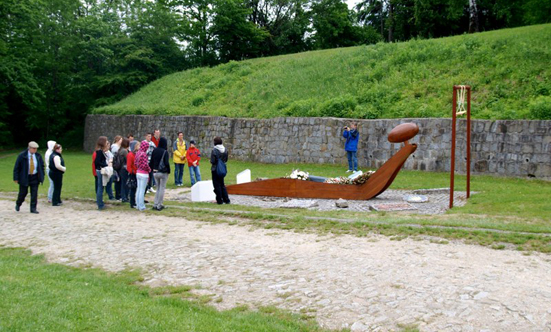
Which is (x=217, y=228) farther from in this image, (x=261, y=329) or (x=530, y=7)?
(x=530, y=7)

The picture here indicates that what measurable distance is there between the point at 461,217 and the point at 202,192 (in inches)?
242

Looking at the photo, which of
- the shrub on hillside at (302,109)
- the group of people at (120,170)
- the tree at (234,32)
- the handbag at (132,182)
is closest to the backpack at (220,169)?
the group of people at (120,170)

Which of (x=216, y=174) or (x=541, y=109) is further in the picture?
(x=541, y=109)

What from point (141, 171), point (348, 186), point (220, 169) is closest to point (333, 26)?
point (348, 186)

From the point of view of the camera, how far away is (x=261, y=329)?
4.58 m

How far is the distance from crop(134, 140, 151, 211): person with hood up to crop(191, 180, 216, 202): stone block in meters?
1.58

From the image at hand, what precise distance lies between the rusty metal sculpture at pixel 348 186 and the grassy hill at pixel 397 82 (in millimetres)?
6125

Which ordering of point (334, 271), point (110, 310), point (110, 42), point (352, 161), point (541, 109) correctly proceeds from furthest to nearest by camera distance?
point (110, 42) → point (352, 161) → point (541, 109) → point (334, 271) → point (110, 310)

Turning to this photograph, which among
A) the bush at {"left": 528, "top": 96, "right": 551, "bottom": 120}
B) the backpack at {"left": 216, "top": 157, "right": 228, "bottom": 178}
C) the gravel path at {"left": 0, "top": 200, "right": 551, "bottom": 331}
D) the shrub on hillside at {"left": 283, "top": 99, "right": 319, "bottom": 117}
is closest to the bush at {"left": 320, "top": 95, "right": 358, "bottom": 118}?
the shrub on hillside at {"left": 283, "top": 99, "right": 319, "bottom": 117}

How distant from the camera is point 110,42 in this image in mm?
38500

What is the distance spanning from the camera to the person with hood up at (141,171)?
11.8 metres

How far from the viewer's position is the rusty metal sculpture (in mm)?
11406

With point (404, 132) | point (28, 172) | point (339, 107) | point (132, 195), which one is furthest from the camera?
point (339, 107)

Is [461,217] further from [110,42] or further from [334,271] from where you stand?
[110,42]
